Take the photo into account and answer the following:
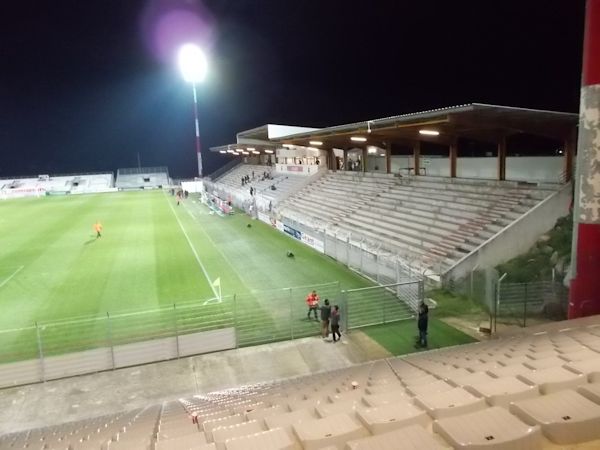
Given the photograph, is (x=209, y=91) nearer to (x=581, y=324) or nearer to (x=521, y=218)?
(x=521, y=218)

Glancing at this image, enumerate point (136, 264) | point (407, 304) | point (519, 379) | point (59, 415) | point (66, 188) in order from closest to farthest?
1. point (519, 379)
2. point (59, 415)
3. point (407, 304)
4. point (136, 264)
5. point (66, 188)

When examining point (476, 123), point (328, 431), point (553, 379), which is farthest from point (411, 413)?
point (476, 123)

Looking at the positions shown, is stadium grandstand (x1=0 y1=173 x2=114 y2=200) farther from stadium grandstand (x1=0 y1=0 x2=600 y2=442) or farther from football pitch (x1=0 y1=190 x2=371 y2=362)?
stadium grandstand (x1=0 y1=0 x2=600 y2=442)

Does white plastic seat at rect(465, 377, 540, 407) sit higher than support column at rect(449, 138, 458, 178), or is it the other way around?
support column at rect(449, 138, 458, 178)

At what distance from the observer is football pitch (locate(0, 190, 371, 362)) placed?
14070 millimetres

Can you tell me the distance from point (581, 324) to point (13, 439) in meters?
11.2

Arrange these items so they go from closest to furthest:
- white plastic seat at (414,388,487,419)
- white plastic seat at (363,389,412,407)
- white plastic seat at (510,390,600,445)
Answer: white plastic seat at (510,390,600,445) → white plastic seat at (414,388,487,419) → white plastic seat at (363,389,412,407)

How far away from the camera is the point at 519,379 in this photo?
15.1 ft

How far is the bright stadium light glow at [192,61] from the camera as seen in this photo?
2207 inches

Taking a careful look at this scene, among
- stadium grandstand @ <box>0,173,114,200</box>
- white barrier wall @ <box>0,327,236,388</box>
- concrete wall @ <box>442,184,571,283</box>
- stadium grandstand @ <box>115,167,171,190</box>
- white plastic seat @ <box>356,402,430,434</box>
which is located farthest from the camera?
stadium grandstand @ <box>115,167,171,190</box>

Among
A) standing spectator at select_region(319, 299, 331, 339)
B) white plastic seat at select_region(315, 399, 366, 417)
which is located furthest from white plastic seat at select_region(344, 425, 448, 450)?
standing spectator at select_region(319, 299, 331, 339)

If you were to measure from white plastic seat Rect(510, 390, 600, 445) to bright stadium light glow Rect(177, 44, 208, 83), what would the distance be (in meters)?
58.7

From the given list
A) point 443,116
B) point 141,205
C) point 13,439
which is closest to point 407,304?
point 443,116

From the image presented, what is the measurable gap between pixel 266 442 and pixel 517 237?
1623 cm
